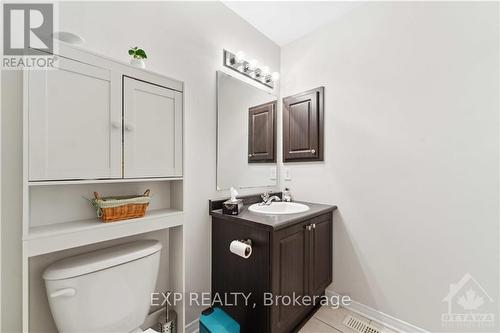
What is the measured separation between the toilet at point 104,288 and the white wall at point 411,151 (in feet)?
4.99

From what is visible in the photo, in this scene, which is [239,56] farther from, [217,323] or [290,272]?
[217,323]

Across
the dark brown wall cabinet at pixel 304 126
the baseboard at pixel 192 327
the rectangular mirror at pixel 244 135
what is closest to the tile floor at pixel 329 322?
the baseboard at pixel 192 327

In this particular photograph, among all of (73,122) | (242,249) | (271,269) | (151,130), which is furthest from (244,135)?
(73,122)

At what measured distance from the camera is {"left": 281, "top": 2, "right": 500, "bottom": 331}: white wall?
1282 mm

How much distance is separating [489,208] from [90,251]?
7.38 ft

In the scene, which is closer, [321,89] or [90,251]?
[90,251]

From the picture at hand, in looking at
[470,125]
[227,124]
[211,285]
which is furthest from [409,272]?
[227,124]

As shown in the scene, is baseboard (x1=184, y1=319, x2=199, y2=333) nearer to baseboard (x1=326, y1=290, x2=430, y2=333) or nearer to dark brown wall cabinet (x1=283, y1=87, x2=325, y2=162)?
baseboard (x1=326, y1=290, x2=430, y2=333)

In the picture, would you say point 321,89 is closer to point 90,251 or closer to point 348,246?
point 348,246

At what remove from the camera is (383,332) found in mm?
1536

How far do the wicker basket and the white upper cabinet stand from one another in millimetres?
125

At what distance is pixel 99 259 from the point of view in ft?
3.28

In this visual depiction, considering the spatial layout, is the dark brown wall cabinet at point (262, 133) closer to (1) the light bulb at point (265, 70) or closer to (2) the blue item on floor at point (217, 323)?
(1) the light bulb at point (265, 70)

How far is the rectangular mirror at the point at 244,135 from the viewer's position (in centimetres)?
173
